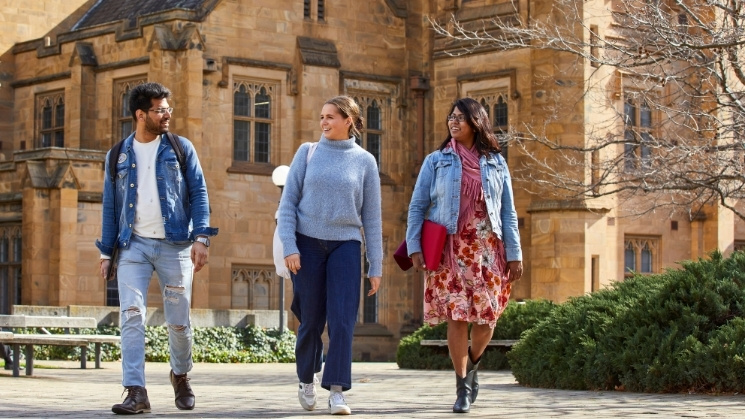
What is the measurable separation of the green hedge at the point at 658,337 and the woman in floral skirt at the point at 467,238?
6.72 feet

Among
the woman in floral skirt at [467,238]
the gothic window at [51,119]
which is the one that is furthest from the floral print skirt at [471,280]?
the gothic window at [51,119]

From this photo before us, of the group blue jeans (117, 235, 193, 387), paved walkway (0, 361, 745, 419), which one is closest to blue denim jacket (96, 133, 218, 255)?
blue jeans (117, 235, 193, 387)

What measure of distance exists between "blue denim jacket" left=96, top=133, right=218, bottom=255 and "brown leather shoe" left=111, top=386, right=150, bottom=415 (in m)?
0.95

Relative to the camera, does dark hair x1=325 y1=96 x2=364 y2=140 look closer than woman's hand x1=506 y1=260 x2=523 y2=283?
Yes

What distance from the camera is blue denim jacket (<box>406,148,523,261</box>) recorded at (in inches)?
418

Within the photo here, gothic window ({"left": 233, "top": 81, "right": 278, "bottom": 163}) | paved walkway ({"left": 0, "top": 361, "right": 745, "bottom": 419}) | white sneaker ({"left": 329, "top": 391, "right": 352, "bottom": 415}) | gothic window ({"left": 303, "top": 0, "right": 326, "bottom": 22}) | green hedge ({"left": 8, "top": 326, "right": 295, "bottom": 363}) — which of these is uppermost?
gothic window ({"left": 303, "top": 0, "right": 326, "bottom": 22})

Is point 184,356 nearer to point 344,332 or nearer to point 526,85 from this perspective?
point 344,332

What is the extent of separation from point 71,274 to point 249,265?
3850mm

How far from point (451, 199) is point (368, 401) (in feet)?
6.65

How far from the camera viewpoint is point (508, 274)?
1081 cm

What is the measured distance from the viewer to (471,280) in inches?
416

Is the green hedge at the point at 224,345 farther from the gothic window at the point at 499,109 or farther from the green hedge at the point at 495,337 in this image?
the gothic window at the point at 499,109

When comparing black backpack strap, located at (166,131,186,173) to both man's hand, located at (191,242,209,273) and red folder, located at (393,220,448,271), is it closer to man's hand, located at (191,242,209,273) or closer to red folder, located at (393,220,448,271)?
man's hand, located at (191,242,209,273)

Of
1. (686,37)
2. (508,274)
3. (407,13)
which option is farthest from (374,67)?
(508,274)
